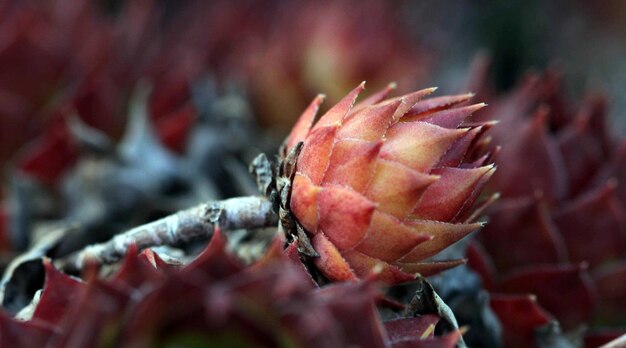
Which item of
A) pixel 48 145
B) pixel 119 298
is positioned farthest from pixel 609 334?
pixel 48 145

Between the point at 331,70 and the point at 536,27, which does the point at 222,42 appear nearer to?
the point at 331,70

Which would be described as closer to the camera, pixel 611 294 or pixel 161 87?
pixel 611 294

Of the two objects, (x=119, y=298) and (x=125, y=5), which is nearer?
(x=119, y=298)

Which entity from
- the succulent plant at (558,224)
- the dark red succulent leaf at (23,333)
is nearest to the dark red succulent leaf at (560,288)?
the succulent plant at (558,224)

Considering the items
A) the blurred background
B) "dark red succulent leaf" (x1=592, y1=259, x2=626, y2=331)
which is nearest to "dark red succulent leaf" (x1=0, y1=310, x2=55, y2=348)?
the blurred background

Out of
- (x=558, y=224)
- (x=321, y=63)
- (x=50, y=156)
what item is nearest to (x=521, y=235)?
(x=558, y=224)

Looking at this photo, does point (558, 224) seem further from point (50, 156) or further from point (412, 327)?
point (50, 156)
